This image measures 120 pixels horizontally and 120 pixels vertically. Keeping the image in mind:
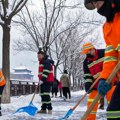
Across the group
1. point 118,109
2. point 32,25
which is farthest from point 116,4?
point 32,25

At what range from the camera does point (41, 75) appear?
31.9 ft

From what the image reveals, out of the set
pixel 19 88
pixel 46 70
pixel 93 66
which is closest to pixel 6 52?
pixel 46 70

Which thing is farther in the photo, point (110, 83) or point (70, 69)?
point (70, 69)

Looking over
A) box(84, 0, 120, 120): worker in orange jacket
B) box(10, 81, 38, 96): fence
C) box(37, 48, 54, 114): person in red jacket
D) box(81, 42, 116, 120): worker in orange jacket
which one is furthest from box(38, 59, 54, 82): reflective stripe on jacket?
box(10, 81, 38, 96): fence

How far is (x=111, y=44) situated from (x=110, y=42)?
2 centimetres

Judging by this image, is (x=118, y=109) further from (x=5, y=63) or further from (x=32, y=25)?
(x=32, y=25)

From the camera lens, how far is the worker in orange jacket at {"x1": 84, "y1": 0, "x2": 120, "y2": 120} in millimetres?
3230

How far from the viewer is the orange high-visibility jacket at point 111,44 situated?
11.3ft

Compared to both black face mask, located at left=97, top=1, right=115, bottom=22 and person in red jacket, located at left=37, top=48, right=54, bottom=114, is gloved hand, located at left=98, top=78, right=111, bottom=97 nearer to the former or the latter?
black face mask, located at left=97, top=1, right=115, bottom=22

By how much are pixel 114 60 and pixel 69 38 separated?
1350 inches

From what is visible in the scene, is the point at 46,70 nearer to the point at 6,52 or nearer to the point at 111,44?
the point at 6,52

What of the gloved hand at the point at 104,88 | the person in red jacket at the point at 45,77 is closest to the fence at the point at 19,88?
the person in red jacket at the point at 45,77

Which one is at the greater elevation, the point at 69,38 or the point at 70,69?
the point at 69,38

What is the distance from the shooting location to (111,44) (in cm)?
358
